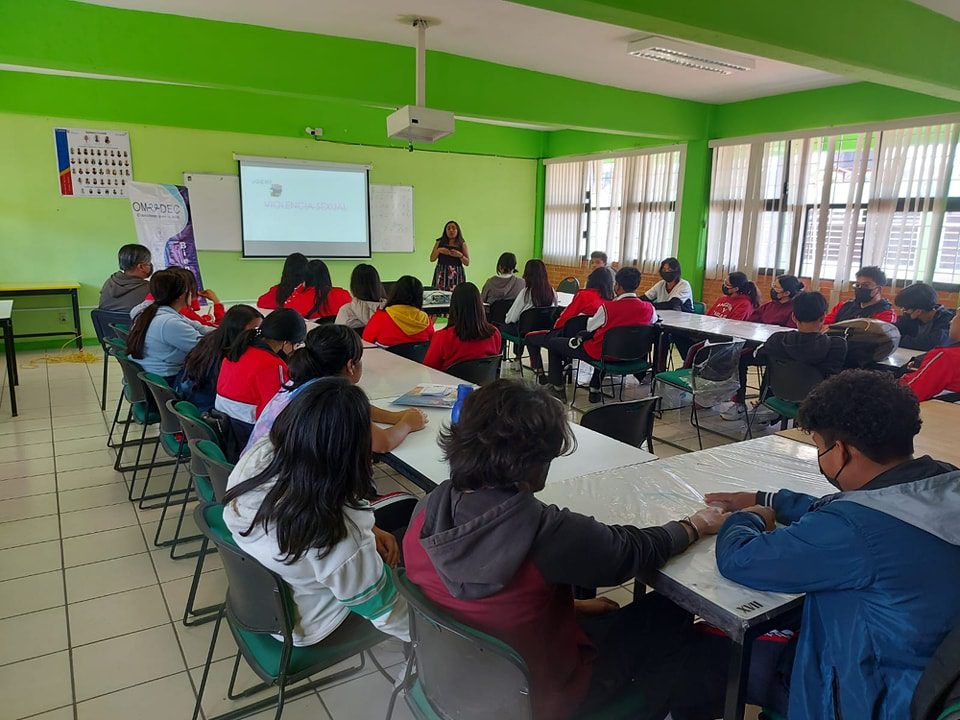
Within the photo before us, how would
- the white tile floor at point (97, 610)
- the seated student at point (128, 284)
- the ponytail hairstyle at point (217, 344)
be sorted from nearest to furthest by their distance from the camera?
the white tile floor at point (97, 610) < the ponytail hairstyle at point (217, 344) < the seated student at point (128, 284)

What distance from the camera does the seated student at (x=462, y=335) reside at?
361cm

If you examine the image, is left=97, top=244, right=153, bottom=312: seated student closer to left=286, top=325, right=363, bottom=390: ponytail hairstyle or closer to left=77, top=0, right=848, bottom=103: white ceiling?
left=77, top=0, right=848, bottom=103: white ceiling

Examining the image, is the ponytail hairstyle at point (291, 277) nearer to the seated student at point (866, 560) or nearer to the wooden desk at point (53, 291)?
the wooden desk at point (53, 291)

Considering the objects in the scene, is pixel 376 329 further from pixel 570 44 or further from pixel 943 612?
pixel 943 612

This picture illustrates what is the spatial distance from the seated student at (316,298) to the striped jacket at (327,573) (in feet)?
11.7

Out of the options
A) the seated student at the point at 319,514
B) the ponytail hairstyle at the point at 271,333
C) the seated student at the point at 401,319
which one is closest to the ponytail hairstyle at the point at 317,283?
the seated student at the point at 401,319

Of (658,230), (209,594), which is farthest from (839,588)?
(658,230)

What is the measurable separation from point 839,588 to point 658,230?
25.3 feet

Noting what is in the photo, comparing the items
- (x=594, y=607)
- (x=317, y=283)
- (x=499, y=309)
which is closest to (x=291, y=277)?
(x=317, y=283)

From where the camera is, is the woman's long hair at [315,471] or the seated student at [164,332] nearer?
the woman's long hair at [315,471]

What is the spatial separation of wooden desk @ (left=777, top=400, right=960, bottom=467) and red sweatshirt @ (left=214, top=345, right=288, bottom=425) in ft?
6.48

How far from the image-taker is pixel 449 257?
7.56m

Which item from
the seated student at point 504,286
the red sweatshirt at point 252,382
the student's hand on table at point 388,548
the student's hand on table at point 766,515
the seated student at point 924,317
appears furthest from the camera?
the seated student at point 504,286

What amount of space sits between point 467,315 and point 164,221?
5233 millimetres
